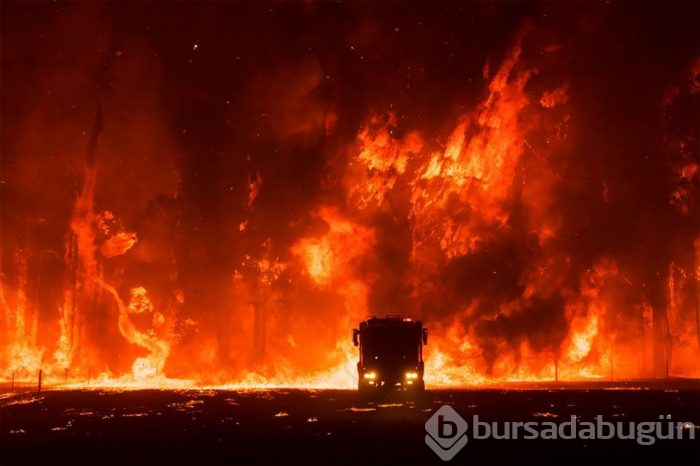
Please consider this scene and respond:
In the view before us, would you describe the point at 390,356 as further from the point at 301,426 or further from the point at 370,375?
the point at 301,426

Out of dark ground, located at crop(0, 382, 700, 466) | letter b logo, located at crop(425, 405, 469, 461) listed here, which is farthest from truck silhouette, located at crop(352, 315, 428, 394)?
letter b logo, located at crop(425, 405, 469, 461)

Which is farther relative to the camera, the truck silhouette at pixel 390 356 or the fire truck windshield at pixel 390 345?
the fire truck windshield at pixel 390 345

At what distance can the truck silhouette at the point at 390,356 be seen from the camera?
3447 cm

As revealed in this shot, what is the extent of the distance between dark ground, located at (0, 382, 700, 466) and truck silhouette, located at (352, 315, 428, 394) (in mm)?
1027

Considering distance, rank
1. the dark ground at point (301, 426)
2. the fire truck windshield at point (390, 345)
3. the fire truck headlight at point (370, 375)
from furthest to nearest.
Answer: the fire truck windshield at point (390, 345) → the fire truck headlight at point (370, 375) → the dark ground at point (301, 426)

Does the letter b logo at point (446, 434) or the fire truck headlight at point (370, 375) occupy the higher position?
the fire truck headlight at point (370, 375)

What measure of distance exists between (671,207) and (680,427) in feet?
125

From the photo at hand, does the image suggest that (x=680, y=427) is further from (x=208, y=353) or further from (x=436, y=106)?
(x=208, y=353)

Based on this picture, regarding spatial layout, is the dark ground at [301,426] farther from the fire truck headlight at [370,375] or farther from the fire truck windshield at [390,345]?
the fire truck windshield at [390,345]

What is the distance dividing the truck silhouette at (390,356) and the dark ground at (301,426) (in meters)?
1.03

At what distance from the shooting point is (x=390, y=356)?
114ft

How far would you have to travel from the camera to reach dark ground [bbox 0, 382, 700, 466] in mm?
18234

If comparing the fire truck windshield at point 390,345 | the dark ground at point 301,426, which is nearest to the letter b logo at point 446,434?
the dark ground at point 301,426

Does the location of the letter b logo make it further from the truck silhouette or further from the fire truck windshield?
the fire truck windshield
